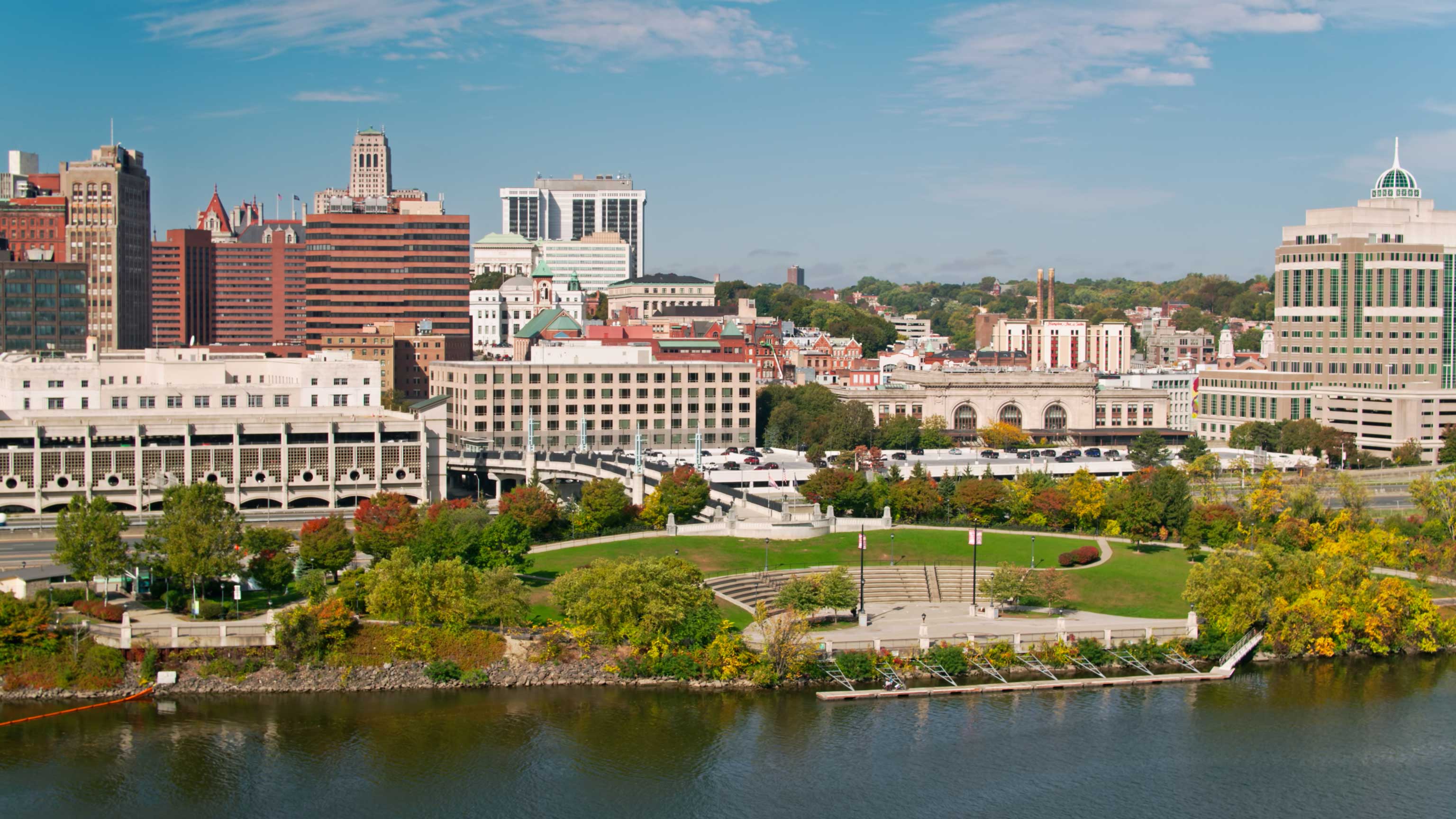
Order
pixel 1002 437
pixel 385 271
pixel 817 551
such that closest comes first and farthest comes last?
pixel 817 551 → pixel 1002 437 → pixel 385 271

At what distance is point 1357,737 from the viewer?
2095 inches

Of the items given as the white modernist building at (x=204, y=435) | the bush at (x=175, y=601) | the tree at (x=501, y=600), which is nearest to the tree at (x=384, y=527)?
the tree at (x=501, y=600)

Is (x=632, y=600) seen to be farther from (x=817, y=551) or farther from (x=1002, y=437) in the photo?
(x=1002, y=437)

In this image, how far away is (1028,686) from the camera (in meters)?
58.3

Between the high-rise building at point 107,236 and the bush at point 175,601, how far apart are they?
4513 inches

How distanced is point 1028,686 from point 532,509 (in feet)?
97.5

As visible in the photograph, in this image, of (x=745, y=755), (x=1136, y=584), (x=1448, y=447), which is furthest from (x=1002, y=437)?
(x=745, y=755)

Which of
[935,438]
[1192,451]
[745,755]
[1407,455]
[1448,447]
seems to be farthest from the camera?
[935,438]

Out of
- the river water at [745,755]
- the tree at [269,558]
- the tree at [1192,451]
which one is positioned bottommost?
the river water at [745,755]

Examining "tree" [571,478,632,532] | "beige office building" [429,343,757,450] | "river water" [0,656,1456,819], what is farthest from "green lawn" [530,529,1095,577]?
"beige office building" [429,343,757,450]

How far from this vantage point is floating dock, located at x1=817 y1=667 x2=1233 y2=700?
188ft

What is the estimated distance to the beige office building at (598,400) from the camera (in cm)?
12519

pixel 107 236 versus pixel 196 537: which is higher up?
pixel 107 236

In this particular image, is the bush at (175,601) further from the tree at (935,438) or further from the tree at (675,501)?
the tree at (935,438)
